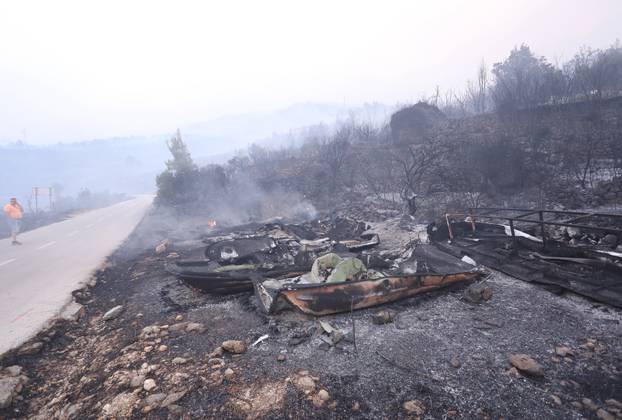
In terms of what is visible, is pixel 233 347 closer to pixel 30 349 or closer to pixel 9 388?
pixel 9 388

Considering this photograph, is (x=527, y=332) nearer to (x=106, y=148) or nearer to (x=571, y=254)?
(x=571, y=254)

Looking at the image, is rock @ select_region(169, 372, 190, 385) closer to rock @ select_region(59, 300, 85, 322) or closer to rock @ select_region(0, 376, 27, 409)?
rock @ select_region(0, 376, 27, 409)

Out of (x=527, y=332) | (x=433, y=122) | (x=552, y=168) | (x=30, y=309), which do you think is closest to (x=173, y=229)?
(x=30, y=309)

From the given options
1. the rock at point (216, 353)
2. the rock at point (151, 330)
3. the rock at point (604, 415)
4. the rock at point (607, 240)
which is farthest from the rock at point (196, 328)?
the rock at point (607, 240)

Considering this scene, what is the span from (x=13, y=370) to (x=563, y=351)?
6369 millimetres

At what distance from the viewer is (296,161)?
24.1m

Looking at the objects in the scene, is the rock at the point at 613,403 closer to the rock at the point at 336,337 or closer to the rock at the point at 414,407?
the rock at the point at 414,407

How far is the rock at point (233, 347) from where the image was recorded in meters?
3.50

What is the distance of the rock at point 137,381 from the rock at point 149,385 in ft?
0.22

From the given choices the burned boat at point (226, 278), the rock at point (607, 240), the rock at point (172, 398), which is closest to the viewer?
the rock at point (172, 398)

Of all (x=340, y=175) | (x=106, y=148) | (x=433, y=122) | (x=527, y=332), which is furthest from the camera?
(x=106, y=148)

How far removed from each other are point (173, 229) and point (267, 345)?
12.6m

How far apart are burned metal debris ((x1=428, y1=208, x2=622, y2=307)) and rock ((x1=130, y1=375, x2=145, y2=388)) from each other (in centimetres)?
580

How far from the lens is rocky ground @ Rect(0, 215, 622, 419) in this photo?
2598mm
